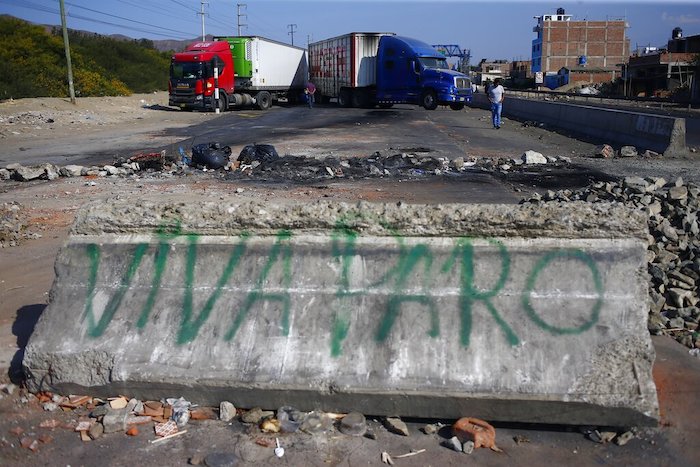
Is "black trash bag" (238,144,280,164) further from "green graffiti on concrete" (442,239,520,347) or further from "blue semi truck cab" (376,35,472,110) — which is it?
"blue semi truck cab" (376,35,472,110)

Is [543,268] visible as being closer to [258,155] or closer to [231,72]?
[258,155]

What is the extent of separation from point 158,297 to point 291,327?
0.88m

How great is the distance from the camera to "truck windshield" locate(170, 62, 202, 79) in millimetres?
37875

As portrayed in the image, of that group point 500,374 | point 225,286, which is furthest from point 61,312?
point 500,374

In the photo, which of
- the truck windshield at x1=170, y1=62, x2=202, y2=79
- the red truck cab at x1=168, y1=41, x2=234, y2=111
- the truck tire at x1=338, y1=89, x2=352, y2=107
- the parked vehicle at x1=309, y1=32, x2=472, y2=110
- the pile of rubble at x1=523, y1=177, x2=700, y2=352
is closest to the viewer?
the pile of rubble at x1=523, y1=177, x2=700, y2=352

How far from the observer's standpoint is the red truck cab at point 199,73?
37750 millimetres

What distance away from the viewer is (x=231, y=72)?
132ft

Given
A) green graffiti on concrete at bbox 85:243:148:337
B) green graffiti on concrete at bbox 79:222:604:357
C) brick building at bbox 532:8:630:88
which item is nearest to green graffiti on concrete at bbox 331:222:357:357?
green graffiti on concrete at bbox 79:222:604:357

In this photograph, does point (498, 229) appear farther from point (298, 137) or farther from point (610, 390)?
point (298, 137)

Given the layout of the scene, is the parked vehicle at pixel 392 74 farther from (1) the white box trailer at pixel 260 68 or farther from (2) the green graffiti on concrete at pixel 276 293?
(2) the green graffiti on concrete at pixel 276 293

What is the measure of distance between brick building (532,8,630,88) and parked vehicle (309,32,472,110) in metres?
79.1

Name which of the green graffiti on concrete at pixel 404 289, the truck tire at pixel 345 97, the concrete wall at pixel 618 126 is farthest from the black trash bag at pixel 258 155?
the truck tire at pixel 345 97

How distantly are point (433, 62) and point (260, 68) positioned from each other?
11081mm

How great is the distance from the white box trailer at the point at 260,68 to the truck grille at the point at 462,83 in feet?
41.1
